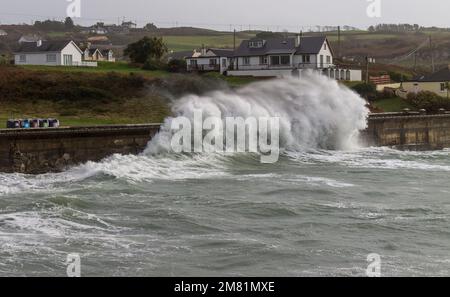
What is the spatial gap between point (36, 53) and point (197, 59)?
12.7m

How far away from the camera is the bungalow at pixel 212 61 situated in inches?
2397

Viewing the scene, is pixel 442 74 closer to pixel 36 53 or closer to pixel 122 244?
pixel 36 53

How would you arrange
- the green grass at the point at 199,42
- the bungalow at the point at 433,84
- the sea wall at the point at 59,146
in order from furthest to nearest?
1. the green grass at the point at 199,42
2. the bungalow at the point at 433,84
3. the sea wall at the point at 59,146

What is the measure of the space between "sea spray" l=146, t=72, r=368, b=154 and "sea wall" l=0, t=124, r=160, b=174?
5.30 meters

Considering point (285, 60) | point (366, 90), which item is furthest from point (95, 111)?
point (285, 60)

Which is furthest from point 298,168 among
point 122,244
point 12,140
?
point 122,244

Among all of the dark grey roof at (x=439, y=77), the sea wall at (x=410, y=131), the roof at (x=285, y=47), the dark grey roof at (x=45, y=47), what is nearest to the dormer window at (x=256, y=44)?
the roof at (x=285, y=47)

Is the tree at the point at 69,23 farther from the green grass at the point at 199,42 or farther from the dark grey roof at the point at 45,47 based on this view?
the dark grey roof at the point at 45,47

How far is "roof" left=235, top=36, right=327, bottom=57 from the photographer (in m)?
57.9

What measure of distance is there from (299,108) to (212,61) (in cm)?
2554

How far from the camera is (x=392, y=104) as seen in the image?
5209 cm
